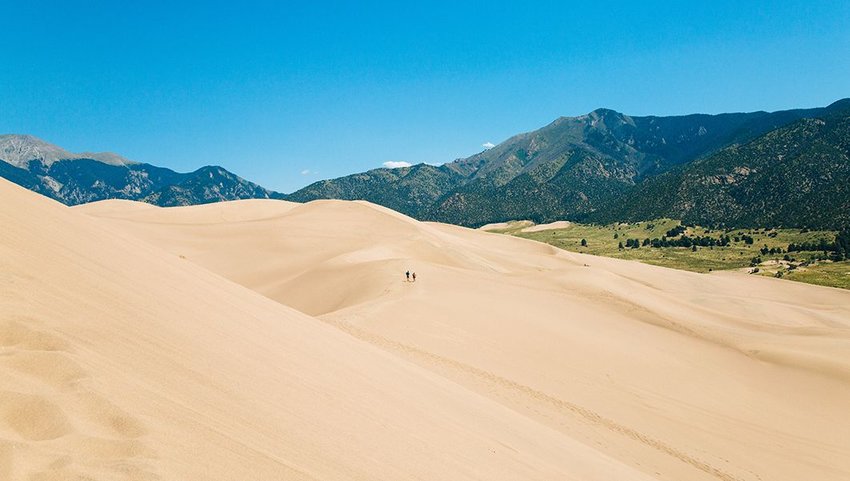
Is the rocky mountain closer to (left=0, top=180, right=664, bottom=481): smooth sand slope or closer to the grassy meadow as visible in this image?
the grassy meadow

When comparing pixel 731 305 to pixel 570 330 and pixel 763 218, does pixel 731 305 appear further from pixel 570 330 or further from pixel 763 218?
pixel 763 218

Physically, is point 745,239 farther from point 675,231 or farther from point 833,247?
point 833,247

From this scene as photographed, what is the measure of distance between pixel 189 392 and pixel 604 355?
57.4 feet

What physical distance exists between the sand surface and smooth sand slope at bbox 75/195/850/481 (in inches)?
4.2

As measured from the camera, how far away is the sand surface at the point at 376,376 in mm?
3670

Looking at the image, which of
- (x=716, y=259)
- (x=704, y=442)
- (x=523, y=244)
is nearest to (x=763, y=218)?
(x=716, y=259)

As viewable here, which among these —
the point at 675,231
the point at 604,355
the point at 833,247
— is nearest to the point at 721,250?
the point at 833,247

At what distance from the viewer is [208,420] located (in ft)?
13.7

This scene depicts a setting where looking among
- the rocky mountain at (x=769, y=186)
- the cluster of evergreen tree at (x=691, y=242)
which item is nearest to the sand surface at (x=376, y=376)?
the cluster of evergreen tree at (x=691, y=242)

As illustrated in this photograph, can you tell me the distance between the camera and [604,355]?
62.1 ft

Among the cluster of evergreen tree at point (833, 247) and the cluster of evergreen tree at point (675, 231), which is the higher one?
the cluster of evergreen tree at point (675, 231)

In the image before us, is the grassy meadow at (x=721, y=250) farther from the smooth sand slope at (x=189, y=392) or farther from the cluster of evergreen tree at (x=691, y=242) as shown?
the smooth sand slope at (x=189, y=392)

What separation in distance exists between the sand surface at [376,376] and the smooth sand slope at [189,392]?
0.03 m

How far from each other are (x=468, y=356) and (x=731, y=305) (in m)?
40.0
